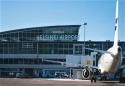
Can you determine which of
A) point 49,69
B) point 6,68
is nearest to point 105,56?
point 49,69

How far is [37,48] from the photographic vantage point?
11400 cm

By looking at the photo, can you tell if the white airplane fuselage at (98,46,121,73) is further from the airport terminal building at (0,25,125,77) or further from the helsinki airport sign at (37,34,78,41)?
the helsinki airport sign at (37,34,78,41)

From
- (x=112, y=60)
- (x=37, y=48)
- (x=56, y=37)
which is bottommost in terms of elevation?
(x=112, y=60)

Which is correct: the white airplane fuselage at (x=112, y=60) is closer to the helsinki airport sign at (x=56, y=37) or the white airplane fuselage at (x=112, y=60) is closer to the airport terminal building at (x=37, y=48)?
the airport terminal building at (x=37, y=48)

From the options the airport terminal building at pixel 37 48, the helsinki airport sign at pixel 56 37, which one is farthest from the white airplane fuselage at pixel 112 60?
the helsinki airport sign at pixel 56 37

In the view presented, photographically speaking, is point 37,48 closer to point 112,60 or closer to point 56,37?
point 56,37

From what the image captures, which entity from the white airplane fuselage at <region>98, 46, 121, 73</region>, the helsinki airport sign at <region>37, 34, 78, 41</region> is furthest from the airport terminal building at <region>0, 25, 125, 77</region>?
the white airplane fuselage at <region>98, 46, 121, 73</region>

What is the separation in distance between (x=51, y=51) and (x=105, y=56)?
7118 centimetres

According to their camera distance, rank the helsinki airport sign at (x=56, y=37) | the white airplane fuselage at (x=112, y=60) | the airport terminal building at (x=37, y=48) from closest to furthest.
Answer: the white airplane fuselage at (x=112, y=60)
the airport terminal building at (x=37, y=48)
the helsinki airport sign at (x=56, y=37)

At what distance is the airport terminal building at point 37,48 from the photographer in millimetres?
110938

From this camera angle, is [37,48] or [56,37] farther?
[56,37]

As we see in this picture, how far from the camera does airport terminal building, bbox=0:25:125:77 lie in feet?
364

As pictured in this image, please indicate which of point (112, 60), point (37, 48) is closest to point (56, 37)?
point (37, 48)

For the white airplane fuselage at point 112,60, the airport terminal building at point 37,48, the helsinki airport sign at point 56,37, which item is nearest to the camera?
the white airplane fuselage at point 112,60
